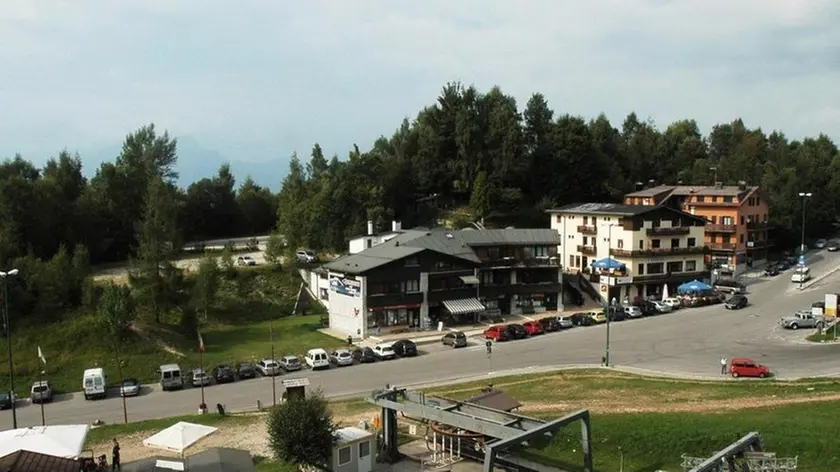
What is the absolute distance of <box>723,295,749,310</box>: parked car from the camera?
64.1m

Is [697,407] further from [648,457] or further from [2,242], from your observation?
[2,242]

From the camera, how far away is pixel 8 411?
40688 mm

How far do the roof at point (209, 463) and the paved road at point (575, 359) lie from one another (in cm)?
1184

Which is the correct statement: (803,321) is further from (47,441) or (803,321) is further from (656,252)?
(47,441)

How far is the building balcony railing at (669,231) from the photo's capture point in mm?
71125

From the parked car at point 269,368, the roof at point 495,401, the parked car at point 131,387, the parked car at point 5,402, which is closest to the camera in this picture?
the roof at point 495,401

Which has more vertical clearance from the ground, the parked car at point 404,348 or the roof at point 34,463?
the roof at point 34,463

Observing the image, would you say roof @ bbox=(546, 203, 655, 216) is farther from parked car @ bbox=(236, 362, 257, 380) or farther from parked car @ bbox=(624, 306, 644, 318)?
parked car @ bbox=(236, 362, 257, 380)

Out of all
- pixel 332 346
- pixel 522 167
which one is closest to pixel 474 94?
pixel 522 167

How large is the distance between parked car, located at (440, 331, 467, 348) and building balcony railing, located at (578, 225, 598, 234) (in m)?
25.0

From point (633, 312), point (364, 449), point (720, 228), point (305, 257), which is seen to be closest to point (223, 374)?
point (364, 449)

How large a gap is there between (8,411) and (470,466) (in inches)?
1126

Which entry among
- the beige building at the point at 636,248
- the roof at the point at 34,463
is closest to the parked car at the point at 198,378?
the roof at the point at 34,463

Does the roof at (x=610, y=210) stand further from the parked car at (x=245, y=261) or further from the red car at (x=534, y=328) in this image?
the parked car at (x=245, y=261)
